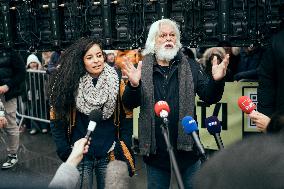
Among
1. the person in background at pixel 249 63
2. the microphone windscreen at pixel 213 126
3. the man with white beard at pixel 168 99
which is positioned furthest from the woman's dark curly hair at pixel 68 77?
the person in background at pixel 249 63

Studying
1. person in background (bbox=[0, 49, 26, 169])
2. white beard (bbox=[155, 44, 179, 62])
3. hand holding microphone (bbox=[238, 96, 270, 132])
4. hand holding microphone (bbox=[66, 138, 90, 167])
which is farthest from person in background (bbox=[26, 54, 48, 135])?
hand holding microphone (bbox=[66, 138, 90, 167])

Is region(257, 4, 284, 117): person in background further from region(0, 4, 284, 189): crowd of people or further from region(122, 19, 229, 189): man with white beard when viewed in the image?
region(122, 19, 229, 189): man with white beard

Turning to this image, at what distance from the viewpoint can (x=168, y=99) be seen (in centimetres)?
352

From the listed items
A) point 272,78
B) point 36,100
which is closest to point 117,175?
point 272,78

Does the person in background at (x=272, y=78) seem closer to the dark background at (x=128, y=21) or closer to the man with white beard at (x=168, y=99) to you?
the man with white beard at (x=168, y=99)

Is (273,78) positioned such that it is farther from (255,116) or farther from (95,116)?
(95,116)

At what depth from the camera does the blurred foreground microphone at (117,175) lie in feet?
10.5

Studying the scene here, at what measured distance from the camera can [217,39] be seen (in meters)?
5.89

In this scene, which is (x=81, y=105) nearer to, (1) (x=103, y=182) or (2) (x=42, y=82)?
(1) (x=103, y=182)

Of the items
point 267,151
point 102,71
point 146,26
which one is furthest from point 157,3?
point 267,151

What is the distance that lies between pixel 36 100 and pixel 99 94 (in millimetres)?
5180

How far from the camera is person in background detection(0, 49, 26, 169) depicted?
6281 mm

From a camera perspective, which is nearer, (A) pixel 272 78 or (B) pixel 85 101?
(B) pixel 85 101

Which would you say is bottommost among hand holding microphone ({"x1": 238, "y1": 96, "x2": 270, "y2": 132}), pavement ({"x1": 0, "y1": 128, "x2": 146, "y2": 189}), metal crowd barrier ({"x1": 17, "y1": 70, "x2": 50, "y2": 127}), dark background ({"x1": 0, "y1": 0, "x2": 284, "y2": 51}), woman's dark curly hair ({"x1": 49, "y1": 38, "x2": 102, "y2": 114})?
pavement ({"x1": 0, "y1": 128, "x2": 146, "y2": 189})
